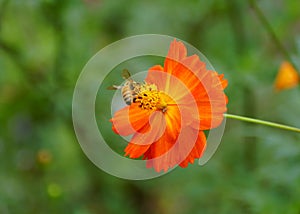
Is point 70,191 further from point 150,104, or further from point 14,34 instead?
point 150,104

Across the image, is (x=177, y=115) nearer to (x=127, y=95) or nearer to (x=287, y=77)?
(x=127, y=95)

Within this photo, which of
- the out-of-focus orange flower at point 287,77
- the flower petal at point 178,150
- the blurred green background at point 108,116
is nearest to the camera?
the flower petal at point 178,150

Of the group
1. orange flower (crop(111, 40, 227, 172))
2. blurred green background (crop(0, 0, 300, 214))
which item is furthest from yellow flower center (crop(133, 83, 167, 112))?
blurred green background (crop(0, 0, 300, 214))

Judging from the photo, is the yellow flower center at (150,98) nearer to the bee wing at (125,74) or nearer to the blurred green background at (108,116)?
the bee wing at (125,74)

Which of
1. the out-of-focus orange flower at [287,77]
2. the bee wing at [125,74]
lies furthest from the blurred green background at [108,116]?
the bee wing at [125,74]

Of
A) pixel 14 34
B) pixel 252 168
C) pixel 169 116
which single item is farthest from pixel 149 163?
pixel 14 34
